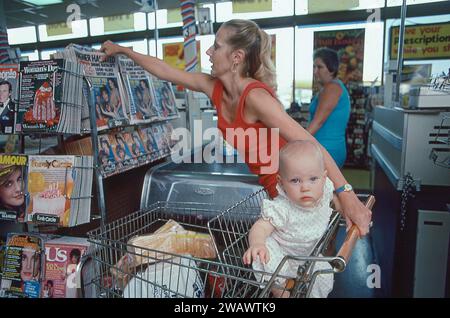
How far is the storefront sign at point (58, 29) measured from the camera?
12102 mm

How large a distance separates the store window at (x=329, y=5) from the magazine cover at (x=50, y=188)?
9.37 metres

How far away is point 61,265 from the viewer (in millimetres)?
1819

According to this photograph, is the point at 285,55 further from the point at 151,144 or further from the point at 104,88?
the point at 104,88

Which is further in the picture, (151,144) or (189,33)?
(189,33)

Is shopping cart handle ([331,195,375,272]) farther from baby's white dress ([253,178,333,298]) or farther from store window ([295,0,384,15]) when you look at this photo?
store window ([295,0,384,15])

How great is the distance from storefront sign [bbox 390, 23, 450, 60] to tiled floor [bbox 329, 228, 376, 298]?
6002 mm

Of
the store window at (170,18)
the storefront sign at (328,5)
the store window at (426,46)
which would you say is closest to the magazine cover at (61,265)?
the store window at (426,46)

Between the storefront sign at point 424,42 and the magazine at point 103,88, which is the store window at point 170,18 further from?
the magazine at point 103,88

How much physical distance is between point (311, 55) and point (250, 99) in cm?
878

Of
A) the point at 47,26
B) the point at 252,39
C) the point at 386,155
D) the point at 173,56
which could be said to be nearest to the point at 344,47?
the point at 173,56

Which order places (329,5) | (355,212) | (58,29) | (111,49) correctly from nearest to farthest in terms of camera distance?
(355,212), (111,49), (329,5), (58,29)

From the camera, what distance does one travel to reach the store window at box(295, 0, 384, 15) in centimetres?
915

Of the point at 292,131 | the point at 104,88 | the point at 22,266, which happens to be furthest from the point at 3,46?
the point at 292,131

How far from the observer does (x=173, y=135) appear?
286 cm
